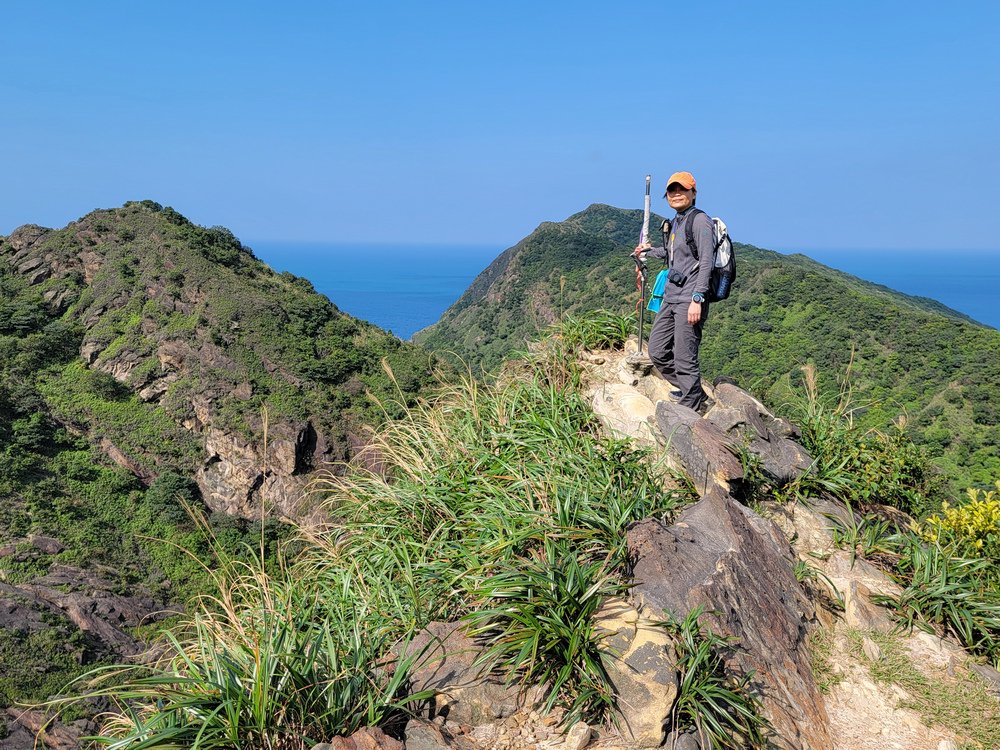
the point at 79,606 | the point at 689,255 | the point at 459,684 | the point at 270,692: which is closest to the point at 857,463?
the point at 689,255

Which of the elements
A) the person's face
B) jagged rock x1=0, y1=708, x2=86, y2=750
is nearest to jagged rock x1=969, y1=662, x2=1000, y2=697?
the person's face

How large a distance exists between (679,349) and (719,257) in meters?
0.90

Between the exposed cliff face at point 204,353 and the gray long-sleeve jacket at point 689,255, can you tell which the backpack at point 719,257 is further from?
the exposed cliff face at point 204,353

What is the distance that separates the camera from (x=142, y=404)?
38.8 m

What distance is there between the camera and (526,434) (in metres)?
5.34

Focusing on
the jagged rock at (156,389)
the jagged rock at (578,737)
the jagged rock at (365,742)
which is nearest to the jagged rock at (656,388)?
the jagged rock at (578,737)

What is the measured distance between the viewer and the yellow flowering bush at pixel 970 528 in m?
5.04

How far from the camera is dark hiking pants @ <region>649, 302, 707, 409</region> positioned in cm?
589

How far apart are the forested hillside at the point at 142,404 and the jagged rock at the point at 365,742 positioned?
22.5m

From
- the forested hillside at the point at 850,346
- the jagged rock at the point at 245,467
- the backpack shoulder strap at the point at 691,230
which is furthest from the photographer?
the jagged rock at the point at 245,467

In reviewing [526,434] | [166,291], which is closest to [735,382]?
[526,434]

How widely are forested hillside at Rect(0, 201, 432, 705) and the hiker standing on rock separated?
19.9 meters

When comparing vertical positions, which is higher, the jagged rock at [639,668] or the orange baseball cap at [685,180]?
the orange baseball cap at [685,180]

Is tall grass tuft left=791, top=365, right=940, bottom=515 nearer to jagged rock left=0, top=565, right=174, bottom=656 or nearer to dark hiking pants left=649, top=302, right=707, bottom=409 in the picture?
dark hiking pants left=649, top=302, right=707, bottom=409
